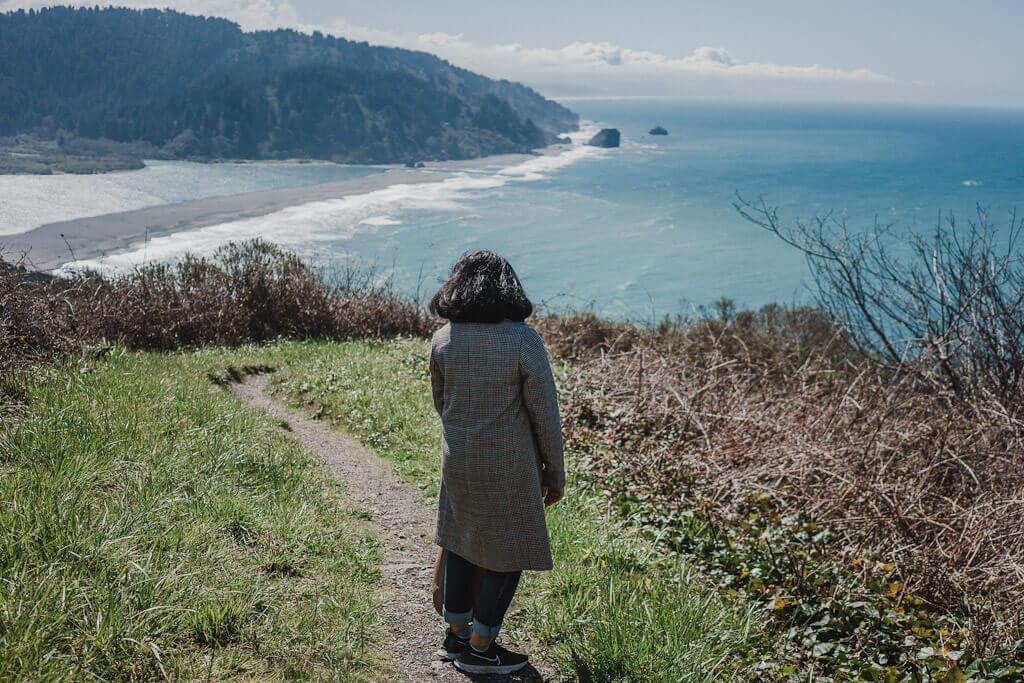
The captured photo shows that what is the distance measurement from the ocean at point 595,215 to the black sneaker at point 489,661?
25952mm

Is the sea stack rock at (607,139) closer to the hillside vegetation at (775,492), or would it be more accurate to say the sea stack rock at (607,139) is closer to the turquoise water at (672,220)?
the turquoise water at (672,220)

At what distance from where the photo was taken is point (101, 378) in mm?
5949

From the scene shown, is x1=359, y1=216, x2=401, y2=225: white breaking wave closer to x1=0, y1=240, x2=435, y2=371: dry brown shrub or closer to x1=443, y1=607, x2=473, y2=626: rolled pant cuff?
x1=0, y1=240, x2=435, y2=371: dry brown shrub

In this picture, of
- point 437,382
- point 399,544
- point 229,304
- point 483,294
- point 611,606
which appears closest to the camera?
point 483,294

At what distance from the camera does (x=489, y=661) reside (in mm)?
3232

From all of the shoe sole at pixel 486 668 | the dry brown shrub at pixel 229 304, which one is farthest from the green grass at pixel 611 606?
the dry brown shrub at pixel 229 304

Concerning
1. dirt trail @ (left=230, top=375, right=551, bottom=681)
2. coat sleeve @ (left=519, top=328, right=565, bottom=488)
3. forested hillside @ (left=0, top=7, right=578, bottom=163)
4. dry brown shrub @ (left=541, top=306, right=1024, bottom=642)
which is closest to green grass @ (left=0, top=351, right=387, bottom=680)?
dirt trail @ (left=230, top=375, right=551, bottom=681)

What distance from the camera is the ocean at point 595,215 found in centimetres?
6059

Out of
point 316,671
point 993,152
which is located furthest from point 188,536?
point 993,152

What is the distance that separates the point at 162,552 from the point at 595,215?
95.0 meters

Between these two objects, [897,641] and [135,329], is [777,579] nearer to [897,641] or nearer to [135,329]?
[897,641]

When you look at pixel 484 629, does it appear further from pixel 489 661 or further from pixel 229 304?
pixel 229 304

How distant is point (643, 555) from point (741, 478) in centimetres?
197

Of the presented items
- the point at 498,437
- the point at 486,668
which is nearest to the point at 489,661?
the point at 486,668
